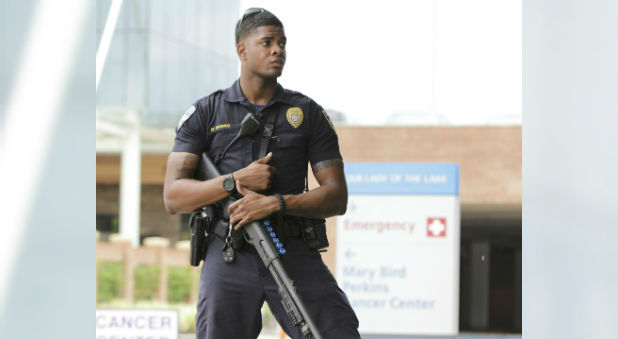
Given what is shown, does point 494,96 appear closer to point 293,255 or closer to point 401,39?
point 401,39

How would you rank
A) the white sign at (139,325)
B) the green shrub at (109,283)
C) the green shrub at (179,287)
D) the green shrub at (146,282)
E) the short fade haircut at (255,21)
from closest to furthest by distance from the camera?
the short fade haircut at (255,21)
the white sign at (139,325)
the green shrub at (179,287)
the green shrub at (146,282)
the green shrub at (109,283)

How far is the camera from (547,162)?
232 centimetres

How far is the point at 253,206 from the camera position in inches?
96.4

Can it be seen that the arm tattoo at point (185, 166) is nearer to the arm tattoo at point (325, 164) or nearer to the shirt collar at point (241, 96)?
the shirt collar at point (241, 96)

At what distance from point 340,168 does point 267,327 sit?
1003 centimetres

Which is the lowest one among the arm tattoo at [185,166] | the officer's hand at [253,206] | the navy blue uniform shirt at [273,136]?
the officer's hand at [253,206]

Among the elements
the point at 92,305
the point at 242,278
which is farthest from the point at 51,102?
the point at 242,278

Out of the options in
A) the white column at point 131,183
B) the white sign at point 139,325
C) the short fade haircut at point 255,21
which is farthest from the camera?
the white column at point 131,183

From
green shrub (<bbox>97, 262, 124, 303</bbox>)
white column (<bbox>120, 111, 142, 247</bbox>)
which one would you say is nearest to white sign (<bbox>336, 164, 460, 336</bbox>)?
green shrub (<bbox>97, 262, 124, 303</bbox>)

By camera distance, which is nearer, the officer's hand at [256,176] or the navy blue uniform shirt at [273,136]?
the officer's hand at [256,176]

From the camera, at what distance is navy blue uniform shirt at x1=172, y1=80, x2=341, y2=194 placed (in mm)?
2570

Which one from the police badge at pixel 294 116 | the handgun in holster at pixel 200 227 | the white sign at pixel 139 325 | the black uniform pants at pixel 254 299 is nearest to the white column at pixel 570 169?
the black uniform pants at pixel 254 299

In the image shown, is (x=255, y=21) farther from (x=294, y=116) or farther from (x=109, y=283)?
(x=109, y=283)

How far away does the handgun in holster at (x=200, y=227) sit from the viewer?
2574 mm
